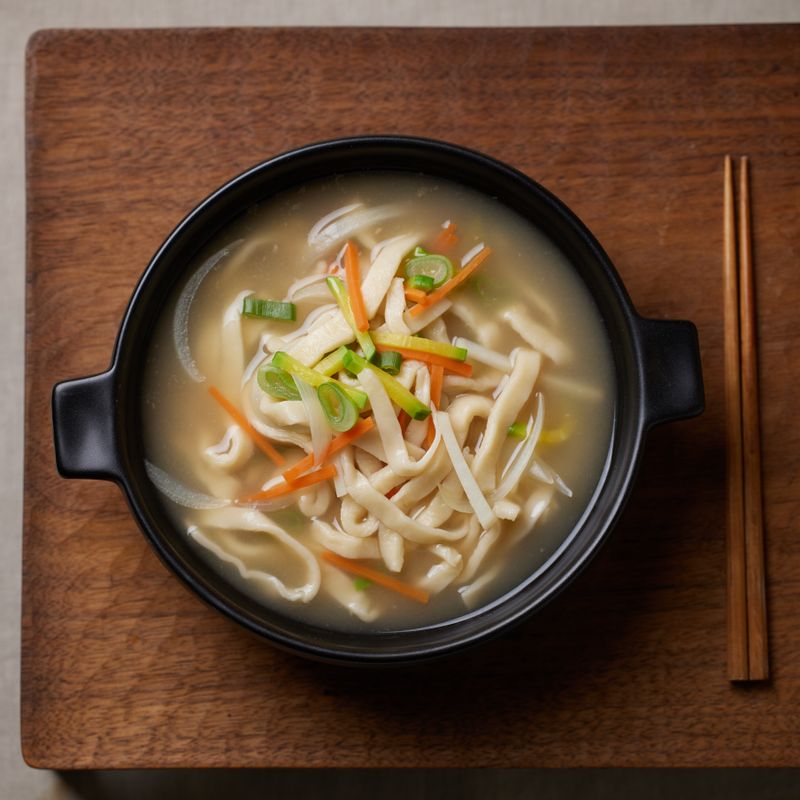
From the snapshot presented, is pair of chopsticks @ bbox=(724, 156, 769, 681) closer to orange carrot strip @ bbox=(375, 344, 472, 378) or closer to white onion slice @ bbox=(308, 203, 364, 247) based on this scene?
orange carrot strip @ bbox=(375, 344, 472, 378)

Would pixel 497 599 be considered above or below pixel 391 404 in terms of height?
below

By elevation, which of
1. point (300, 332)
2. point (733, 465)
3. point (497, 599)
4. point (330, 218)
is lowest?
point (497, 599)

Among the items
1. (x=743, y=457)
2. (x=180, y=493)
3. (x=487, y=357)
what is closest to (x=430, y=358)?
(x=487, y=357)

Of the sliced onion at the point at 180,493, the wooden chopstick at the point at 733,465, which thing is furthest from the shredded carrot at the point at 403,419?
the wooden chopstick at the point at 733,465

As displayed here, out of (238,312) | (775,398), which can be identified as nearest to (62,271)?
(238,312)

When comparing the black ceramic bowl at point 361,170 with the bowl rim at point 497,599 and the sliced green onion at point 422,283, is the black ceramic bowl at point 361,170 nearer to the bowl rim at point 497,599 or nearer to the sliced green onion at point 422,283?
the bowl rim at point 497,599

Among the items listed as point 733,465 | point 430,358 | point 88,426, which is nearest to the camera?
point 88,426

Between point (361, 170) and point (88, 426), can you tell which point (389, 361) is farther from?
point (88, 426)
